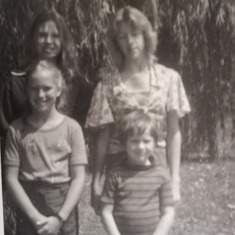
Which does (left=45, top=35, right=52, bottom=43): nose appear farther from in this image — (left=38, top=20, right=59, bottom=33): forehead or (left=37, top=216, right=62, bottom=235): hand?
(left=37, top=216, right=62, bottom=235): hand

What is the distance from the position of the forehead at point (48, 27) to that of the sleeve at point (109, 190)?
292 mm

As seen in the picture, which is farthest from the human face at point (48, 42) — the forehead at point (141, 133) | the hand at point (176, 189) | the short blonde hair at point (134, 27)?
the hand at point (176, 189)

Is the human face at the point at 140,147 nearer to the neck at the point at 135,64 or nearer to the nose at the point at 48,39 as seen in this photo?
the neck at the point at 135,64

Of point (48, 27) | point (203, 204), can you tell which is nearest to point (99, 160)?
point (48, 27)

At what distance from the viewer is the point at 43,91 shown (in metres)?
0.80

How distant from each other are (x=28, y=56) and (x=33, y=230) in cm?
32

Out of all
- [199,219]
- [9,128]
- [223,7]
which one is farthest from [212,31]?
[9,128]

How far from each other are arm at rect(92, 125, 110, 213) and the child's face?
0.35 ft

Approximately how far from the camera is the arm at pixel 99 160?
835 millimetres

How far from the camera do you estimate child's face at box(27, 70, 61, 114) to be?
80 cm

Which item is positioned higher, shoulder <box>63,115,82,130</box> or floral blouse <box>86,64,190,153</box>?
floral blouse <box>86,64,190,153</box>

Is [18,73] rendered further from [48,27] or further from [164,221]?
[164,221]

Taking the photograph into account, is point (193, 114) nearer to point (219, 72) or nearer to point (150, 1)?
point (219, 72)

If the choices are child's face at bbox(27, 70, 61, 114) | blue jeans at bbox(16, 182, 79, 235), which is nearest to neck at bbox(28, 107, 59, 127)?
child's face at bbox(27, 70, 61, 114)
